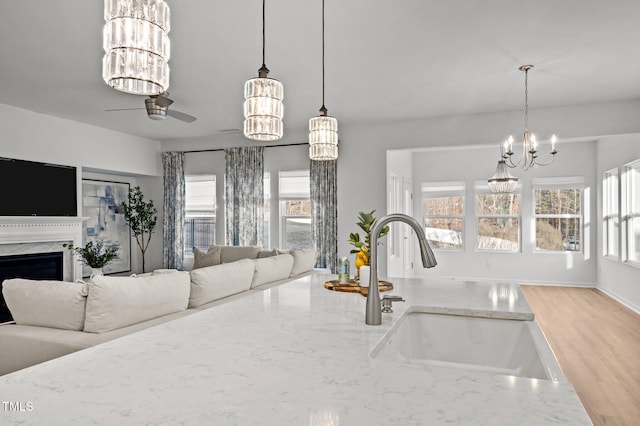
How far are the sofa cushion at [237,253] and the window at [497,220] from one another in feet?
15.5

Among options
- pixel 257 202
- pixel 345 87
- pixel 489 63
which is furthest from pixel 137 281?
pixel 257 202

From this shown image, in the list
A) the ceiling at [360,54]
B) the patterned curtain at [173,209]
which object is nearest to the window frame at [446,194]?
the ceiling at [360,54]

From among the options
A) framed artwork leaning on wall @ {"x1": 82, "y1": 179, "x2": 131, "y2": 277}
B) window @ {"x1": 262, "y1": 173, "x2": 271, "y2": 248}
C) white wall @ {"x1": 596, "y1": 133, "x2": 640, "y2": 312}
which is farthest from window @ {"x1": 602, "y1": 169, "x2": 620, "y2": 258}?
framed artwork leaning on wall @ {"x1": 82, "y1": 179, "x2": 131, "y2": 277}

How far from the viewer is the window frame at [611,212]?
659 cm

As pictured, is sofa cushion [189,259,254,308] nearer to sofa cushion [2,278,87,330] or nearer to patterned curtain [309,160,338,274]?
sofa cushion [2,278,87,330]

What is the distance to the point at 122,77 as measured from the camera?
4.53 ft

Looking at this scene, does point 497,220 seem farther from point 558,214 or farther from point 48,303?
point 48,303

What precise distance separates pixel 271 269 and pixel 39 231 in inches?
152

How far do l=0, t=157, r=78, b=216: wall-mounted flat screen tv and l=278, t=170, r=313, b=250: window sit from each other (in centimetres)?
322

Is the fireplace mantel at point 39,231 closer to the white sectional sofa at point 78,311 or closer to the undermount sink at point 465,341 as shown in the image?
the white sectional sofa at point 78,311

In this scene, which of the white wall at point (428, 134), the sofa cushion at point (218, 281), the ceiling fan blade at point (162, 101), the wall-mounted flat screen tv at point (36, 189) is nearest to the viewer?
the sofa cushion at point (218, 281)

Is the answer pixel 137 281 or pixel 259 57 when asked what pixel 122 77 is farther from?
pixel 259 57

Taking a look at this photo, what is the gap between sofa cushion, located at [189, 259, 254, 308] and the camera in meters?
3.26

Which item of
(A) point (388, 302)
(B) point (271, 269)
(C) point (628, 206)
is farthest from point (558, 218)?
(A) point (388, 302)
